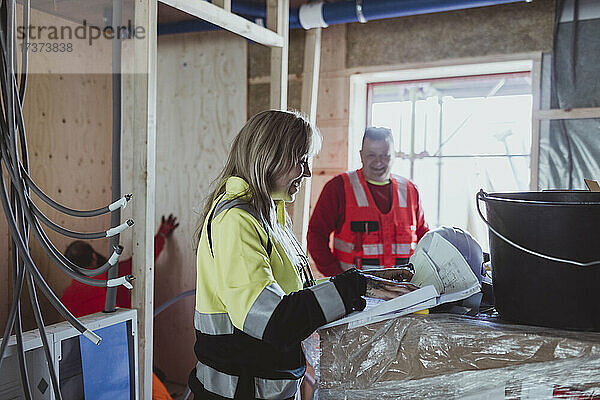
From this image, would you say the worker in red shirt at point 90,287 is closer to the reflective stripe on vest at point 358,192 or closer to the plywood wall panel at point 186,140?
the plywood wall panel at point 186,140

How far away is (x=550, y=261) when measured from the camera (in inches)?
39.8

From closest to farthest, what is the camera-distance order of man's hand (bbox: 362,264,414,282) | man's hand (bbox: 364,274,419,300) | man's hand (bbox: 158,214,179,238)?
man's hand (bbox: 364,274,419,300)
man's hand (bbox: 362,264,414,282)
man's hand (bbox: 158,214,179,238)

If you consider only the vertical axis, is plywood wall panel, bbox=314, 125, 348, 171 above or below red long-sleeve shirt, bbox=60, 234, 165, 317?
above

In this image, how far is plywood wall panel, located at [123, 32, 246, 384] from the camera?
11.4 ft

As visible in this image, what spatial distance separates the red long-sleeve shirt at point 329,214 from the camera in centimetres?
266

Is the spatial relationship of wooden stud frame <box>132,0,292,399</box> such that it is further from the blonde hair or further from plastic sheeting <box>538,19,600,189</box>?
plastic sheeting <box>538,19,600,189</box>

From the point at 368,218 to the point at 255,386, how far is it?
4.88 feet

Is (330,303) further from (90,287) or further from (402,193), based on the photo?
(90,287)

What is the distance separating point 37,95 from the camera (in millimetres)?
3105

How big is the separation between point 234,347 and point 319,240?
140 cm

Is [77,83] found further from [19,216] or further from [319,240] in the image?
[19,216]

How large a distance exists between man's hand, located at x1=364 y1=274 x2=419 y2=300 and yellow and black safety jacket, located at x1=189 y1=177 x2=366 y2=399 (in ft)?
0.30

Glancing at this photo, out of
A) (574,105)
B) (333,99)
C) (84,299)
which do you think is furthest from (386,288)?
(333,99)

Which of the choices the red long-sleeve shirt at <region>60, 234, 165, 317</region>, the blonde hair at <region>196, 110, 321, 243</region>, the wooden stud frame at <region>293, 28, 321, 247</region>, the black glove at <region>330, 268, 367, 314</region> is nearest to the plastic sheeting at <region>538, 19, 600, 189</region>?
the wooden stud frame at <region>293, 28, 321, 247</region>
